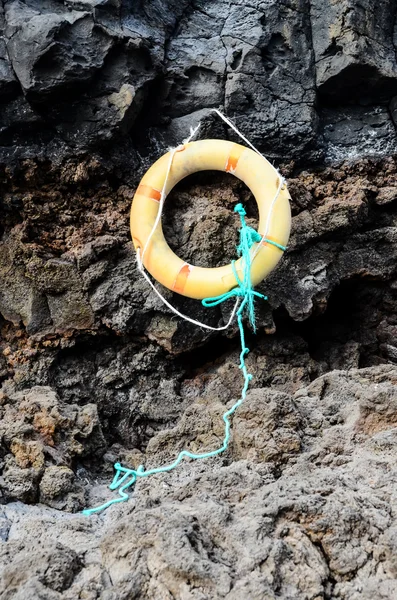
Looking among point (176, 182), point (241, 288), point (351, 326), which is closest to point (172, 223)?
point (176, 182)

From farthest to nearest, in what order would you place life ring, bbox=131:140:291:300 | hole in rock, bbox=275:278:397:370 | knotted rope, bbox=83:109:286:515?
1. hole in rock, bbox=275:278:397:370
2. life ring, bbox=131:140:291:300
3. knotted rope, bbox=83:109:286:515

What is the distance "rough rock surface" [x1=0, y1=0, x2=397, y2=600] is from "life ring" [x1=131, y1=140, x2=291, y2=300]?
7.8 inches

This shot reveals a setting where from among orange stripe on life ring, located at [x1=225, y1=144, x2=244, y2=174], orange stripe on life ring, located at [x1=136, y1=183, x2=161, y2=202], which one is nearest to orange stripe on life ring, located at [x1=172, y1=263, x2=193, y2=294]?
orange stripe on life ring, located at [x1=136, y1=183, x2=161, y2=202]

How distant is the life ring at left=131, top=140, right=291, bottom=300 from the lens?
Result: 2750 millimetres

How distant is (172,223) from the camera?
9.87ft

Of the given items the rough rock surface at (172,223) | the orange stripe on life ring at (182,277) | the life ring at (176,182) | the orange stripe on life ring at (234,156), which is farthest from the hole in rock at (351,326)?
the orange stripe on life ring at (234,156)

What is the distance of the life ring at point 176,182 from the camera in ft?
9.02

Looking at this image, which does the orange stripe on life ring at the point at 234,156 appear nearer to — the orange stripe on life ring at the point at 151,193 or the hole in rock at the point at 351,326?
the orange stripe on life ring at the point at 151,193

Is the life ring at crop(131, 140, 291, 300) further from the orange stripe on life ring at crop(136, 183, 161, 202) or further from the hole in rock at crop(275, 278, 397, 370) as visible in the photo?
the hole in rock at crop(275, 278, 397, 370)

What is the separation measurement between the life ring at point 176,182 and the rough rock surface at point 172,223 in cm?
20

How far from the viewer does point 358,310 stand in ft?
10.9

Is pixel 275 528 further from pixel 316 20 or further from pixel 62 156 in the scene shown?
pixel 316 20

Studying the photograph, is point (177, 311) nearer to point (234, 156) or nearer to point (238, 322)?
point (238, 322)

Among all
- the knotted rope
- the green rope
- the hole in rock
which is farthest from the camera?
the hole in rock
